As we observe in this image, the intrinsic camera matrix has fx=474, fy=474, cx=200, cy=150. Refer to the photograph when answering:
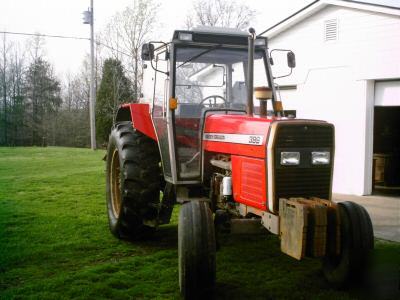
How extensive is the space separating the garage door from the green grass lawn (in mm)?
4245

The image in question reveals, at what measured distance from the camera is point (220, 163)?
15.4 feet

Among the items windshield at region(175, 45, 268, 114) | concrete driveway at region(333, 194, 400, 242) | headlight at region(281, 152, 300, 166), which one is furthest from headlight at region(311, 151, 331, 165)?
concrete driveway at region(333, 194, 400, 242)

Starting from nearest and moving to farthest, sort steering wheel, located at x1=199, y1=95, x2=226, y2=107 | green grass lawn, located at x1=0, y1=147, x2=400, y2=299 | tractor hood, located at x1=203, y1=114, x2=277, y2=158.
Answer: tractor hood, located at x1=203, y1=114, x2=277, y2=158, green grass lawn, located at x1=0, y1=147, x2=400, y2=299, steering wheel, located at x1=199, y1=95, x2=226, y2=107

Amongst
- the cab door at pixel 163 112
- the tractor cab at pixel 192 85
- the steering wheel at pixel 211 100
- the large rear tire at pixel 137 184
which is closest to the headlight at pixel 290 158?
the tractor cab at pixel 192 85

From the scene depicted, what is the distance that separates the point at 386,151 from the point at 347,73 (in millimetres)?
3426

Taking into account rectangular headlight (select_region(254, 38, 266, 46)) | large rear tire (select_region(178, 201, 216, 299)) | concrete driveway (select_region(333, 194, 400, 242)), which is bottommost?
Answer: concrete driveway (select_region(333, 194, 400, 242))

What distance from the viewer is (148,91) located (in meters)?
5.78

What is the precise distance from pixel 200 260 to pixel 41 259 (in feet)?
7.15

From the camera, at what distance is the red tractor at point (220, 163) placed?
3842 mm

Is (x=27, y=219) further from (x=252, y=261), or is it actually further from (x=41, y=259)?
(x=252, y=261)

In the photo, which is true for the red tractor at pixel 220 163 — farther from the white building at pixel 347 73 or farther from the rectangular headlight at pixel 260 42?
the white building at pixel 347 73

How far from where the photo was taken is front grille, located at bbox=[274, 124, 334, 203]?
3.96 metres

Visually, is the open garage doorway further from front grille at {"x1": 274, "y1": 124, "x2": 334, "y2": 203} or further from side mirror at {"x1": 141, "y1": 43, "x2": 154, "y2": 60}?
side mirror at {"x1": 141, "y1": 43, "x2": 154, "y2": 60}

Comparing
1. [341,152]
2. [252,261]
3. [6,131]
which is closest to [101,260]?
[252,261]
